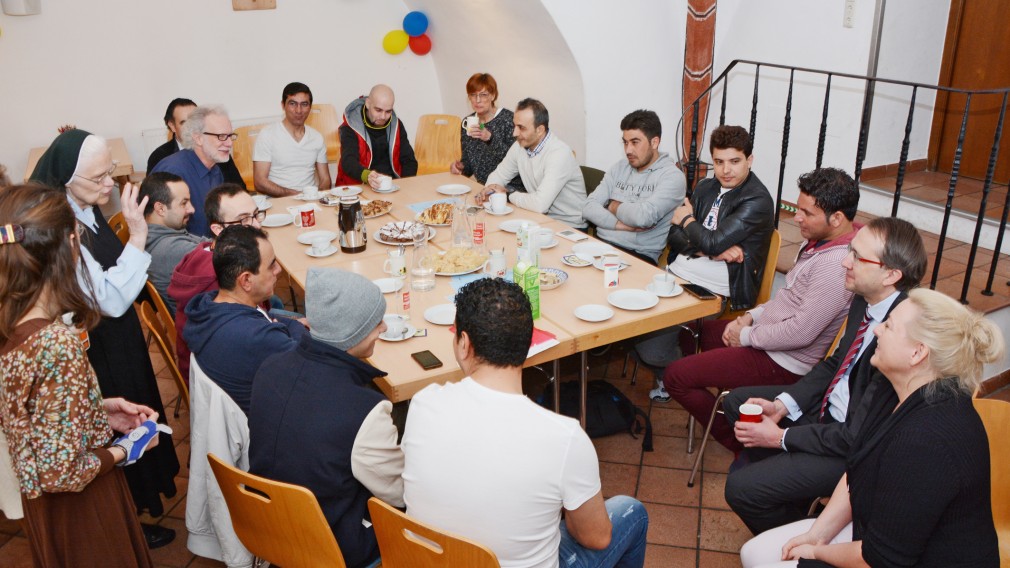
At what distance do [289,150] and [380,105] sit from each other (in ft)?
2.11

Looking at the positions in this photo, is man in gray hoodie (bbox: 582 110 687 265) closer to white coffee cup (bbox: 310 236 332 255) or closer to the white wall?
white coffee cup (bbox: 310 236 332 255)

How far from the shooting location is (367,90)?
6684 mm

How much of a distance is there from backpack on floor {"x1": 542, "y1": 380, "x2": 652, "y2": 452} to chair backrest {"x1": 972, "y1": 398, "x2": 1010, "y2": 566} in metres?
1.42

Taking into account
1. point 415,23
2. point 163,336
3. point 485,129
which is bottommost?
point 163,336

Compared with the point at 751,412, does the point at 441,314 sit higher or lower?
higher

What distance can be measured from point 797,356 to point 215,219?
240 cm

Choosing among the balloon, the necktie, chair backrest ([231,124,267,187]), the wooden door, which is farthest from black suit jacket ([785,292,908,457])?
the balloon

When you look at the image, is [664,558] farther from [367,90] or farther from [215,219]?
[367,90]

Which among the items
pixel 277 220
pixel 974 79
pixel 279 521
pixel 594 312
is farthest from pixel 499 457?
pixel 974 79

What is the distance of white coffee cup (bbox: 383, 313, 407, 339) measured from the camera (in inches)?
108

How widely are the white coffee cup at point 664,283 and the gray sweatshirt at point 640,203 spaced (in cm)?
83

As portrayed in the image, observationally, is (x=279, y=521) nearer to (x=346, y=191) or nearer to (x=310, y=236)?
(x=310, y=236)

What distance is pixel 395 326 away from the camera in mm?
2779

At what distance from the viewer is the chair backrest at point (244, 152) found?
17.9 feet
